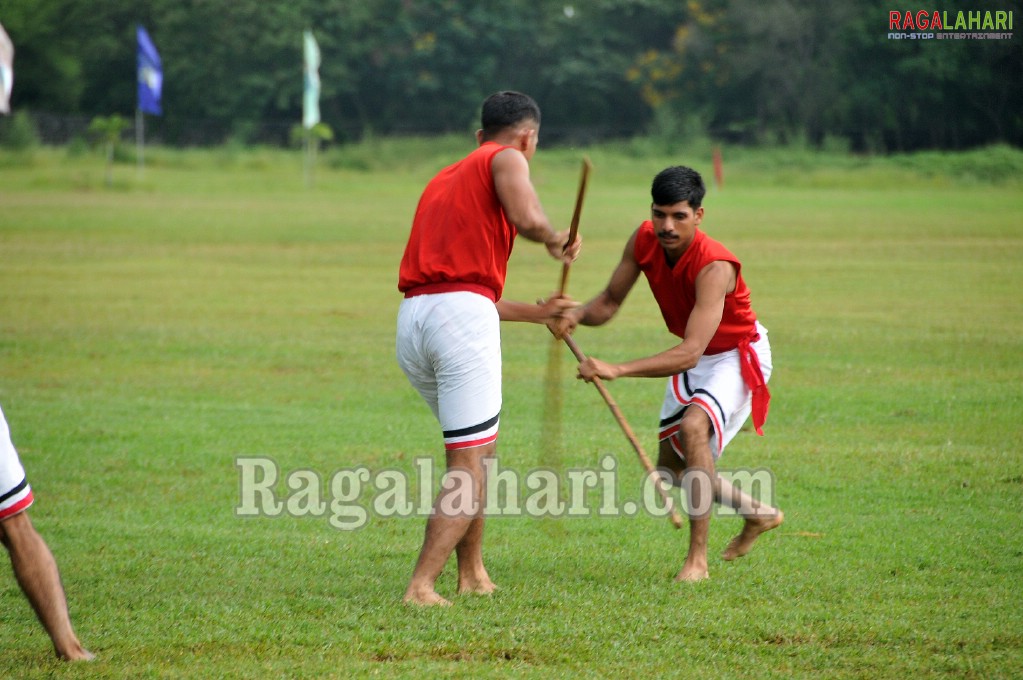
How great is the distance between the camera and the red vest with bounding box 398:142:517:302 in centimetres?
573

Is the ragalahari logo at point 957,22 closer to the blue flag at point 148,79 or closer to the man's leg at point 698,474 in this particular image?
the man's leg at point 698,474

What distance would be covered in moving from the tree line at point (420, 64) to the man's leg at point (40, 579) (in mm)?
63241

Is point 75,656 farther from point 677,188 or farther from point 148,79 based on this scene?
point 148,79

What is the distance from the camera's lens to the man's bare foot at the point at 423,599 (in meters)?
5.70

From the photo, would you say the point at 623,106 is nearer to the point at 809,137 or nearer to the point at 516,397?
the point at 809,137

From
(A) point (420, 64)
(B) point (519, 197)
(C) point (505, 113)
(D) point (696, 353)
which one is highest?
(A) point (420, 64)

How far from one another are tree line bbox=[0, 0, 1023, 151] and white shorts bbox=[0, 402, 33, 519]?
6324 cm

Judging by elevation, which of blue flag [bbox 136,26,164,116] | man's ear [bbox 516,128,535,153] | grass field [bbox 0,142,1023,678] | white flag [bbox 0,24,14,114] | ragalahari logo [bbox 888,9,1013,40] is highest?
ragalahari logo [bbox 888,9,1013,40]

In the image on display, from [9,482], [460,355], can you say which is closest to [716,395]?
[460,355]

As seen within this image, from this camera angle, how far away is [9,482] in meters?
4.86

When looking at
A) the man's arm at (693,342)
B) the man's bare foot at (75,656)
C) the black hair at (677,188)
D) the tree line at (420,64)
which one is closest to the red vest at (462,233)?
the man's arm at (693,342)

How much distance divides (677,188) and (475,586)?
2.17 meters

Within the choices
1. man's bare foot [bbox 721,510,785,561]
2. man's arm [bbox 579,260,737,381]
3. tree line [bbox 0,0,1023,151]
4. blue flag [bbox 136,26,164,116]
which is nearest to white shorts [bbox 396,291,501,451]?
man's arm [bbox 579,260,737,381]

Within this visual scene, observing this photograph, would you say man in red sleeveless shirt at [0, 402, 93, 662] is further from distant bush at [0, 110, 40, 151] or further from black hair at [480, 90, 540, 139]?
distant bush at [0, 110, 40, 151]
